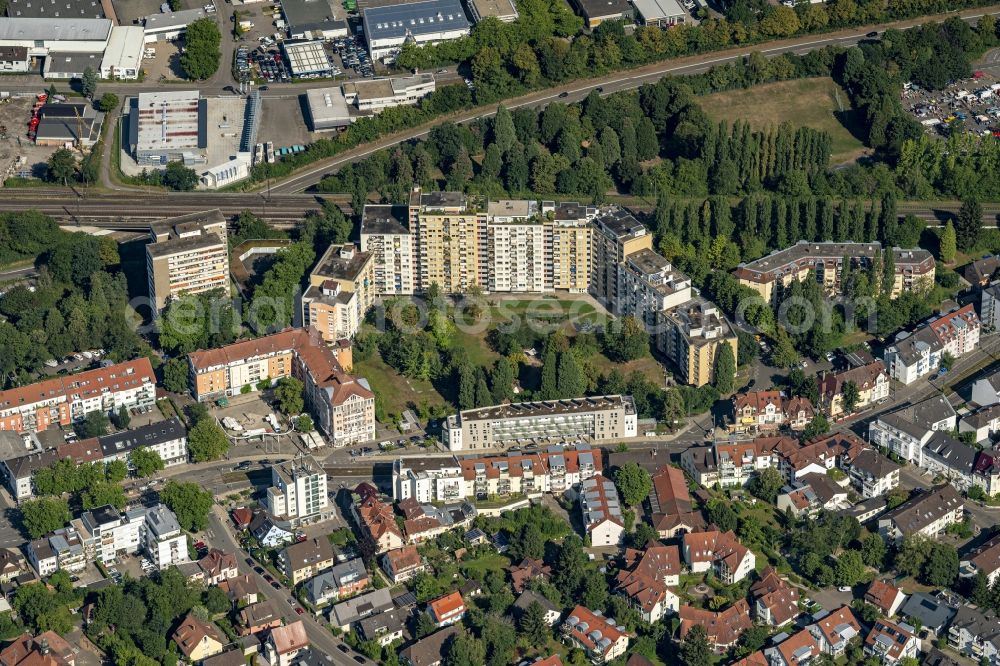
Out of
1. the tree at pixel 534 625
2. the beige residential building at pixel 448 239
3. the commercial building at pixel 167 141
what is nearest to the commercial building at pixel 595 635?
the tree at pixel 534 625

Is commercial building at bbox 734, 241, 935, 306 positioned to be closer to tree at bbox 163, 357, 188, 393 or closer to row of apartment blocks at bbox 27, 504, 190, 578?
tree at bbox 163, 357, 188, 393

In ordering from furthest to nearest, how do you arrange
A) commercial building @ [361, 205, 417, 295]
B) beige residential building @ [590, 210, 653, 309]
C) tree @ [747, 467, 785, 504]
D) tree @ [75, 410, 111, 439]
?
commercial building @ [361, 205, 417, 295] < beige residential building @ [590, 210, 653, 309] < tree @ [75, 410, 111, 439] < tree @ [747, 467, 785, 504]

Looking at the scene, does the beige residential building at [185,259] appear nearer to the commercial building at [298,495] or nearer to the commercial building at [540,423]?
the commercial building at [298,495]

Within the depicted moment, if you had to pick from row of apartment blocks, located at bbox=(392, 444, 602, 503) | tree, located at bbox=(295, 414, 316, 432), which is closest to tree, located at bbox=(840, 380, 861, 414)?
row of apartment blocks, located at bbox=(392, 444, 602, 503)

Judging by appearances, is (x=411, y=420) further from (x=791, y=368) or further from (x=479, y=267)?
(x=791, y=368)

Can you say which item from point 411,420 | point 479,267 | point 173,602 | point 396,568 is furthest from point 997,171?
point 173,602

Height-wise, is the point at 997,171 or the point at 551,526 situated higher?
the point at 997,171
